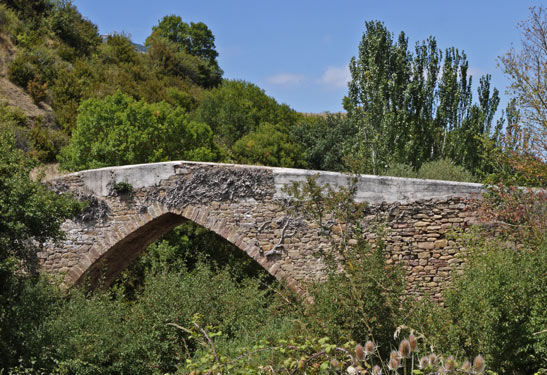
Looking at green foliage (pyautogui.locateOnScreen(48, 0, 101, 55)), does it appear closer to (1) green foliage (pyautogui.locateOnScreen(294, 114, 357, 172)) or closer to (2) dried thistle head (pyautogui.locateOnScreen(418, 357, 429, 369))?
(1) green foliage (pyautogui.locateOnScreen(294, 114, 357, 172))

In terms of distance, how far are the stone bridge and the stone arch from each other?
0.02m

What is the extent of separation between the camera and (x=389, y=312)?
6668 millimetres

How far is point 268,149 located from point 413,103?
8.25 m

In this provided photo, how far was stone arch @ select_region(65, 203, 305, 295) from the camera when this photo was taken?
9922 millimetres

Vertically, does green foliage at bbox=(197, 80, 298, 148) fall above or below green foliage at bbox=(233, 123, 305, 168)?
above

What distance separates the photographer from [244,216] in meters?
9.96

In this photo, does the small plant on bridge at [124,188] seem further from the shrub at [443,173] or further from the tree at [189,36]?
the tree at [189,36]

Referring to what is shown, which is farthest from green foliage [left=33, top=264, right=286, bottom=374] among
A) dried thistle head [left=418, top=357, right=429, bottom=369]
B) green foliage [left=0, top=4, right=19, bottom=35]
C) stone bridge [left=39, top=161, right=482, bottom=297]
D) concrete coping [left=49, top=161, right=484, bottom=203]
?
green foliage [left=0, top=4, right=19, bottom=35]

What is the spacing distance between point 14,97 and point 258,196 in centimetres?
1478

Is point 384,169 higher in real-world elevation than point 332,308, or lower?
higher

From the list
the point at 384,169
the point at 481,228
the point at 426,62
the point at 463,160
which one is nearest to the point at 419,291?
the point at 481,228

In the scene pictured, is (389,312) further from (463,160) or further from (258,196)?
(463,160)

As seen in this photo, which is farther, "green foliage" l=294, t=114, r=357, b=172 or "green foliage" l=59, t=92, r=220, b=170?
"green foliage" l=294, t=114, r=357, b=172

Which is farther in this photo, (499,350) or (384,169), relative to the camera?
(384,169)
